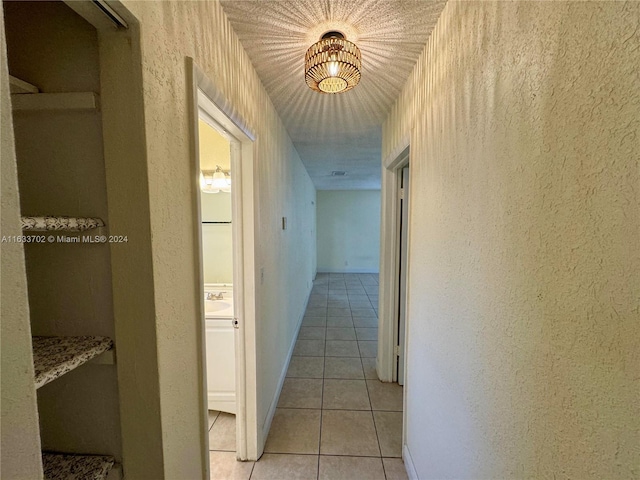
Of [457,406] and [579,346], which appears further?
[457,406]

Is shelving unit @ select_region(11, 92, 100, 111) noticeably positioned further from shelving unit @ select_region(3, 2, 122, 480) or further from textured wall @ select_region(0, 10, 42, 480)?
textured wall @ select_region(0, 10, 42, 480)

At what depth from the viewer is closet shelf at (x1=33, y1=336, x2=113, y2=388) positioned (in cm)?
54

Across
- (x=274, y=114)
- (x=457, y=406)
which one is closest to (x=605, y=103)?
(x=457, y=406)

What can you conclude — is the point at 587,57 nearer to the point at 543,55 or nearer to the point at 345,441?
the point at 543,55

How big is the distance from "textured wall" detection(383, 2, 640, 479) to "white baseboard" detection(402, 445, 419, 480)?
46 centimetres

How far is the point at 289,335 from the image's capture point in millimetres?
2959

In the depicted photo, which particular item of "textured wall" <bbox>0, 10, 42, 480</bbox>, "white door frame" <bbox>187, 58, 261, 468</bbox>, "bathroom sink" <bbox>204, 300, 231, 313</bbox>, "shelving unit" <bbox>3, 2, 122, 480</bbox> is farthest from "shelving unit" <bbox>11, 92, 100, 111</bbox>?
"bathroom sink" <bbox>204, 300, 231, 313</bbox>

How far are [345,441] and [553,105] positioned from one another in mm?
2198

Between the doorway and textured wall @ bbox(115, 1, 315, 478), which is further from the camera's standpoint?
the doorway

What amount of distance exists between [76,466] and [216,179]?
6.60ft

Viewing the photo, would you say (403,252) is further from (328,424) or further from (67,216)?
(67,216)

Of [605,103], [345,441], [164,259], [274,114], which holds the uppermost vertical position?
[274,114]

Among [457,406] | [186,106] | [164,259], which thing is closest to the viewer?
[164,259]

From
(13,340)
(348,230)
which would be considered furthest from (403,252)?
(348,230)
